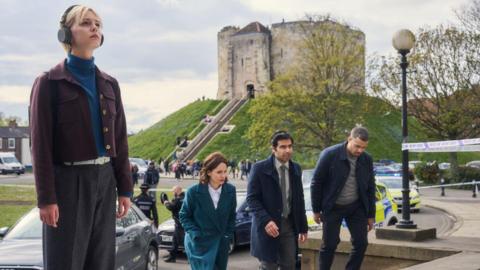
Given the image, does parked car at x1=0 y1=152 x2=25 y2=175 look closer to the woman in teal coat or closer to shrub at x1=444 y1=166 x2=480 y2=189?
shrub at x1=444 y1=166 x2=480 y2=189

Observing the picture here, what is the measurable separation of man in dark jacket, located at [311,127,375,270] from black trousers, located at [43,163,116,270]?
14.2 ft

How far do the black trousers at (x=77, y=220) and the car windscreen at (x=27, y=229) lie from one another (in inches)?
233

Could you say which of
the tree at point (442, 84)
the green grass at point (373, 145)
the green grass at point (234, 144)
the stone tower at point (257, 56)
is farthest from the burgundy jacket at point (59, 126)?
the stone tower at point (257, 56)

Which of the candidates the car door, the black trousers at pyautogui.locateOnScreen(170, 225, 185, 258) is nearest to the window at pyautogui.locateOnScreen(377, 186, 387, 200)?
the black trousers at pyautogui.locateOnScreen(170, 225, 185, 258)

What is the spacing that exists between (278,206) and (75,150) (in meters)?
3.95

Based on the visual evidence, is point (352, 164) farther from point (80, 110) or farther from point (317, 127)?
point (317, 127)

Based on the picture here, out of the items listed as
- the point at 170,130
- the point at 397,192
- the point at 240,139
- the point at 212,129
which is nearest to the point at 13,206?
the point at 397,192

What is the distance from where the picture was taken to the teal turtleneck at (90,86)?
3826 millimetres

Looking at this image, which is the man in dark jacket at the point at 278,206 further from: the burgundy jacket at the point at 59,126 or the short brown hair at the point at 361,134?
the burgundy jacket at the point at 59,126

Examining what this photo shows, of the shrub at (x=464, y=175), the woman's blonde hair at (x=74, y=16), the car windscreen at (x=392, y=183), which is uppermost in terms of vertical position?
the woman's blonde hair at (x=74, y=16)

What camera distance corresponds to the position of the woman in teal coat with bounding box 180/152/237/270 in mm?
7059

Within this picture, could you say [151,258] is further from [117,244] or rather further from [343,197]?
[343,197]

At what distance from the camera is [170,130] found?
85875 millimetres

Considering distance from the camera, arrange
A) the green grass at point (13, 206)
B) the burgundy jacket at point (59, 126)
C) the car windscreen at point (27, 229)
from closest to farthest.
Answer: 1. the burgundy jacket at point (59, 126)
2. the car windscreen at point (27, 229)
3. the green grass at point (13, 206)
